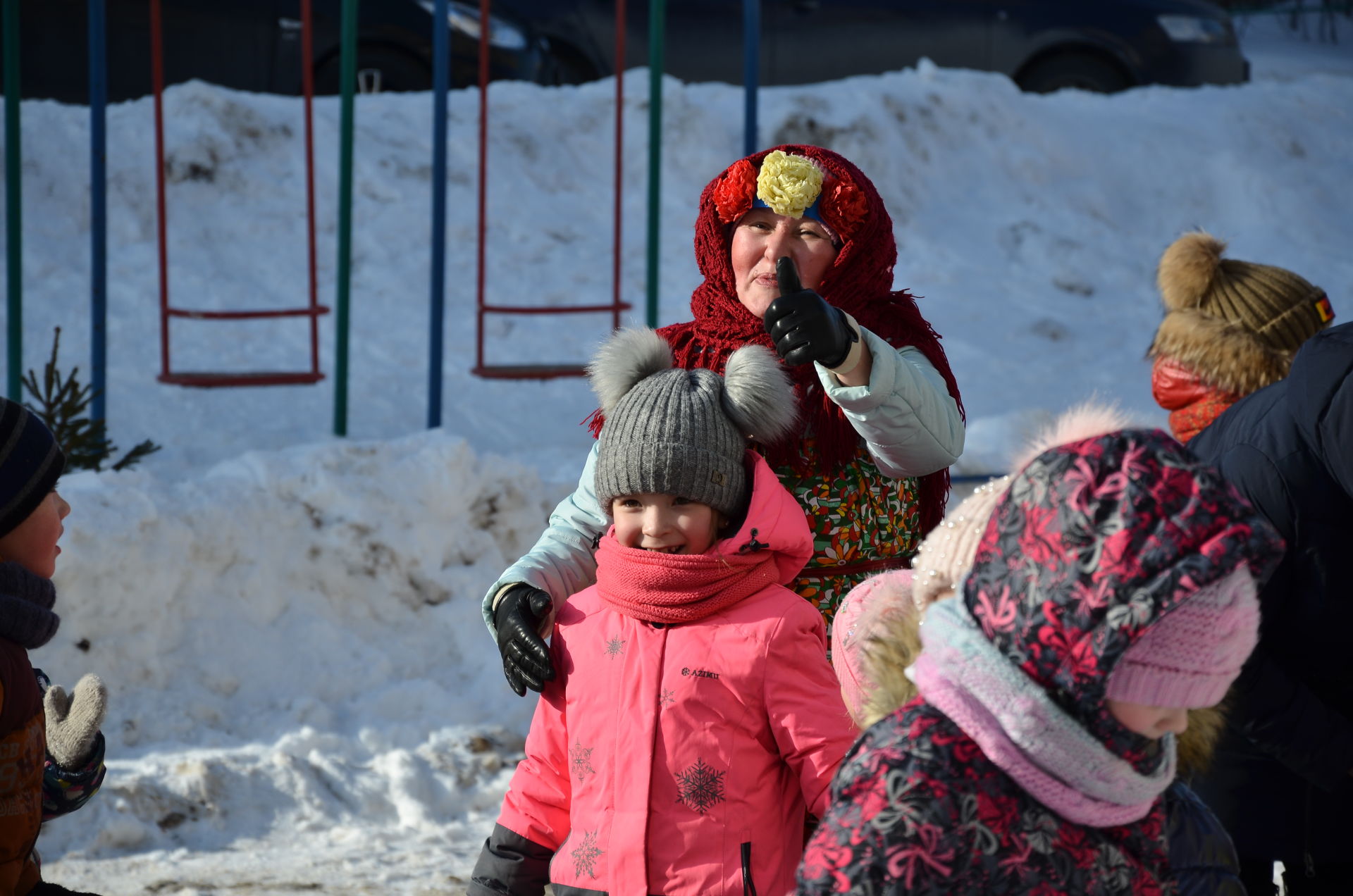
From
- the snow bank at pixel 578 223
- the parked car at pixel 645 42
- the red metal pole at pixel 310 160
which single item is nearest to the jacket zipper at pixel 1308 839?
the snow bank at pixel 578 223

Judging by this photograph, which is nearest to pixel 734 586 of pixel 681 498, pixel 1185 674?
pixel 681 498

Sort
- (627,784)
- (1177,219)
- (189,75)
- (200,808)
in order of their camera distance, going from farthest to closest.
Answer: (1177,219) < (189,75) < (200,808) < (627,784)

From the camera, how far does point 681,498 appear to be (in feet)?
6.62

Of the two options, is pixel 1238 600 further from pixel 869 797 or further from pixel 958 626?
pixel 869 797

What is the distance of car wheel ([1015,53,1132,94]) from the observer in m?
10.3

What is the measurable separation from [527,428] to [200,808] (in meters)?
3.22

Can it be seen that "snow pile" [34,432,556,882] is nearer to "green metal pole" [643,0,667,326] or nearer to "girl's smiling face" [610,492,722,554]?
"green metal pole" [643,0,667,326]

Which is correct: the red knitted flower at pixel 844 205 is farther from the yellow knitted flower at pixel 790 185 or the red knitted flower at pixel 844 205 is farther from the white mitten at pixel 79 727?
the white mitten at pixel 79 727

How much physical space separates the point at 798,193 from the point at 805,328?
0.41m

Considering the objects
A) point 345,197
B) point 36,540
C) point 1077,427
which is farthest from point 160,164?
point 1077,427

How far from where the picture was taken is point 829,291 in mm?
2160

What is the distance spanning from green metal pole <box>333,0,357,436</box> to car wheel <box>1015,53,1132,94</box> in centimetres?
618

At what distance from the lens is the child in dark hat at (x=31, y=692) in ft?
5.98

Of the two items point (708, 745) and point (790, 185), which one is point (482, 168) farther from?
point (708, 745)
